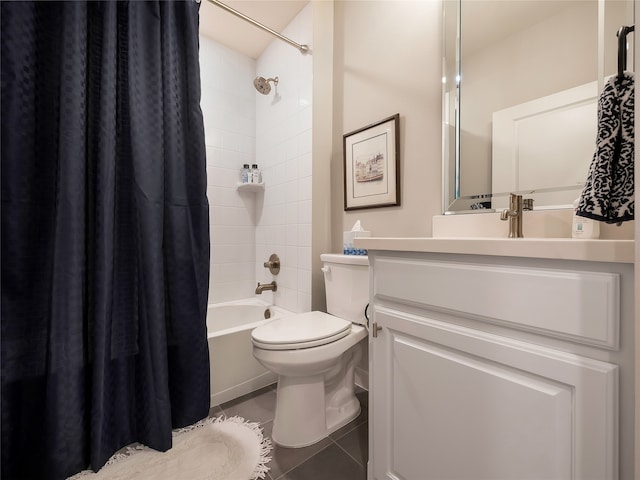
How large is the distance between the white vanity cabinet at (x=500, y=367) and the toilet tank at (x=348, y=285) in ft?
1.57

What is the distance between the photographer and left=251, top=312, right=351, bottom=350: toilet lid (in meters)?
1.13

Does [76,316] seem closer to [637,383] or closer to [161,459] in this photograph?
[161,459]

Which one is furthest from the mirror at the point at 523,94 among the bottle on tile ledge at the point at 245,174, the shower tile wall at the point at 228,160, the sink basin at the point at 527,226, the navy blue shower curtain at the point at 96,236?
the shower tile wall at the point at 228,160

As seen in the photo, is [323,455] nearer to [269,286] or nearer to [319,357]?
[319,357]

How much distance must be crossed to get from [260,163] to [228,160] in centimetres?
25

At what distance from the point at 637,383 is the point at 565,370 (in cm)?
10

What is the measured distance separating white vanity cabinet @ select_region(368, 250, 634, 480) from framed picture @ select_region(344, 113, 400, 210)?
766 millimetres

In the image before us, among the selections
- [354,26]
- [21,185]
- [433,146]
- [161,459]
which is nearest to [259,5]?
[354,26]

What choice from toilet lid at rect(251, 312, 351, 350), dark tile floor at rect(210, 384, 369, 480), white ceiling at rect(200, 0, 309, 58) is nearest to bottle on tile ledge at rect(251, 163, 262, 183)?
white ceiling at rect(200, 0, 309, 58)

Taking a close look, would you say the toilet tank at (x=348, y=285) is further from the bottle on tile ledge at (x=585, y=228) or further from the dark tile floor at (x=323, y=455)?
the bottle on tile ledge at (x=585, y=228)

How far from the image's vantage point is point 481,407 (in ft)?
2.10

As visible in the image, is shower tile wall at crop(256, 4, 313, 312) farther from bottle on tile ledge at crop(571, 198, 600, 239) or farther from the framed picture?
bottle on tile ledge at crop(571, 198, 600, 239)

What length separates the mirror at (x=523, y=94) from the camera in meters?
0.93

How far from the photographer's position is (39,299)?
3.30 ft
